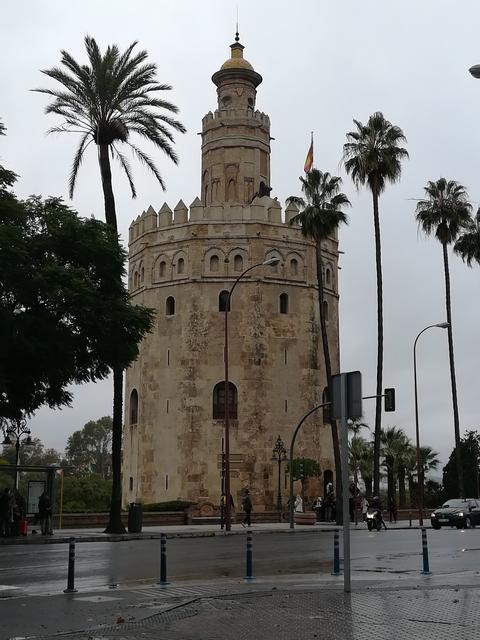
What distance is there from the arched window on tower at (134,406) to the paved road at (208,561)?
30.6m

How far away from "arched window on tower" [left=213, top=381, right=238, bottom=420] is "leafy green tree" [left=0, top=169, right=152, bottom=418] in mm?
24421

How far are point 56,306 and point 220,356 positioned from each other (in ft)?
90.8

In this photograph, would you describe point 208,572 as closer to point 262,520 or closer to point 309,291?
point 262,520

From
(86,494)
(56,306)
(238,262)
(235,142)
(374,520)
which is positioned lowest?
(374,520)

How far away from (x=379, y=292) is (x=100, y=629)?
35.8 meters

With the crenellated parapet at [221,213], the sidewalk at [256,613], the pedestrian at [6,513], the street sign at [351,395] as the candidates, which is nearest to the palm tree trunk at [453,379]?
the crenellated parapet at [221,213]

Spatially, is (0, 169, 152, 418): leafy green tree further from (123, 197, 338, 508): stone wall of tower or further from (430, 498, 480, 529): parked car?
(123, 197, 338, 508): stone wall of tower

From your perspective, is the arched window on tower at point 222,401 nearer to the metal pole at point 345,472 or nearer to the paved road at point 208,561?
the paved road at point 208,561

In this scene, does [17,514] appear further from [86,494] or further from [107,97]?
[86,494]

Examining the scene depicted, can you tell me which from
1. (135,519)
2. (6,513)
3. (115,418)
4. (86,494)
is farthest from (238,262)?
(86,494)

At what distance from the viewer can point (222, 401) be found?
5109cm

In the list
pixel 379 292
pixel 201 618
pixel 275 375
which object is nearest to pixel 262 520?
pixel 275 375

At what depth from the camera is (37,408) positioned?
2641 centimetres

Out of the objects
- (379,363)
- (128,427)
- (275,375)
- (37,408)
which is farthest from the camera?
(128,427)
